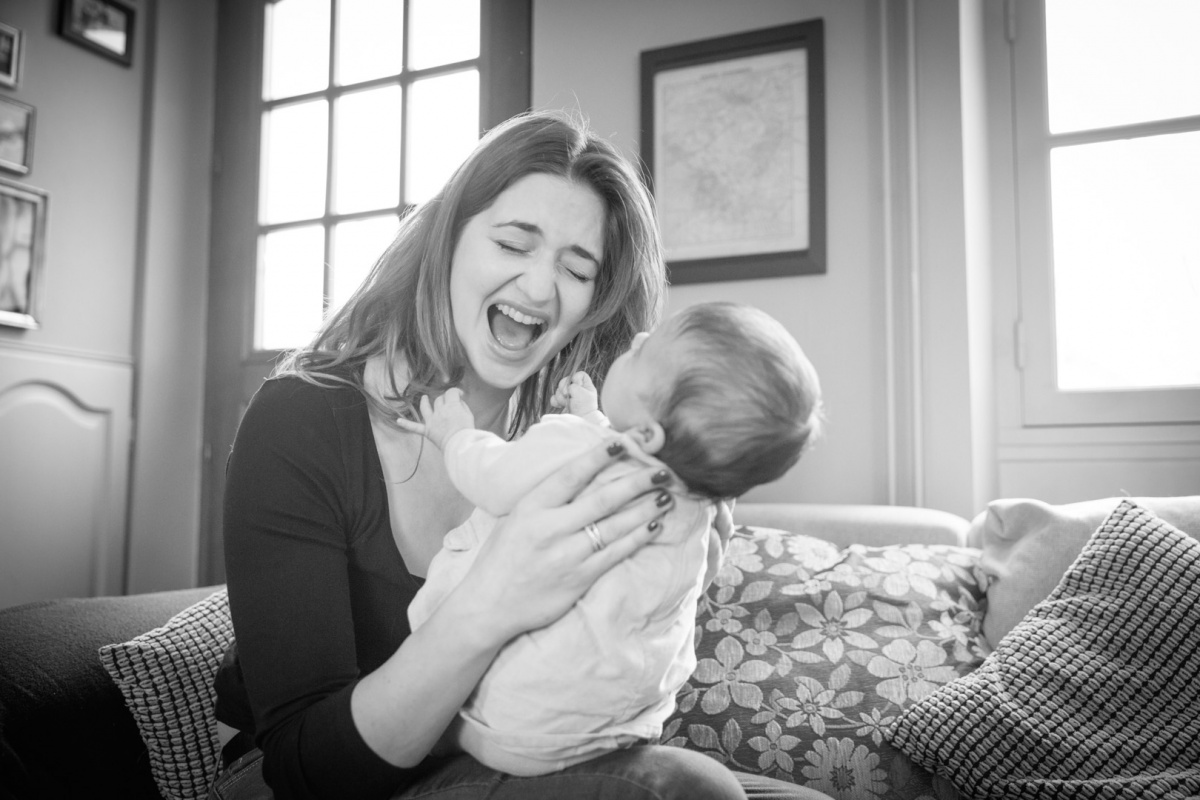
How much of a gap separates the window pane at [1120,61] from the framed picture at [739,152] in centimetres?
60

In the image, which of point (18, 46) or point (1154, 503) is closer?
point (1154, 503)

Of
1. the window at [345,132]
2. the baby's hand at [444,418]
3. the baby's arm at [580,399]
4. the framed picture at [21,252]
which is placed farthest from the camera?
the window at [345,132]

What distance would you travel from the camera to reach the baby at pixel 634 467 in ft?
2.76

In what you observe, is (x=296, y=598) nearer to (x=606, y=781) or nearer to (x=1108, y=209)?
Answer: (x=606, y=781)

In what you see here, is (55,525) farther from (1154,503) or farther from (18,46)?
(1154,503)

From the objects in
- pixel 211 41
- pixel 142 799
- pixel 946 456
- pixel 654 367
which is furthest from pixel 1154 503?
pixel 211 41

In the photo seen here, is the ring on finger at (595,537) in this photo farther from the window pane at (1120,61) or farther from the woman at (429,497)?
the window pane at (1120,61)

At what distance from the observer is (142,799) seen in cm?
127

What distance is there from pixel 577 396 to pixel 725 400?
38 cm

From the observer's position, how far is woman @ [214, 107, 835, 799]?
854 millimetres

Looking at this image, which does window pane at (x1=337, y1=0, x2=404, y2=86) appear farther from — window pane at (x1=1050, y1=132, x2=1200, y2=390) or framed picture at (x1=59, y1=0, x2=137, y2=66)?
window pane at (x1=1050, y1=132, x2=1200, y2=390)

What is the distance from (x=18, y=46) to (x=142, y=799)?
2439 mm

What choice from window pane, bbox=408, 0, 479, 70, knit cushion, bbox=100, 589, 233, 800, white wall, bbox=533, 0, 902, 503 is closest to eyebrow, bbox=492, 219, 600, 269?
knit cushion, bbox=100, 589, 233, 800

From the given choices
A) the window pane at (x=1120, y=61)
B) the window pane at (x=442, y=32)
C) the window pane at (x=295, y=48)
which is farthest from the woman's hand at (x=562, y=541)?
the window pane at (x=295, y=48)
